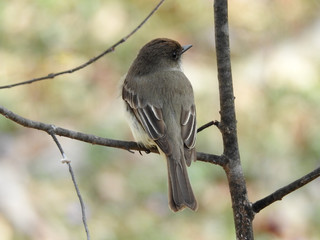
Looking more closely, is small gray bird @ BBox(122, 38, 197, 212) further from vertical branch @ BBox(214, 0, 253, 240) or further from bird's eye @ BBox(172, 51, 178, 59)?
vertical branch @ BBox(214, 0, 253, 240)

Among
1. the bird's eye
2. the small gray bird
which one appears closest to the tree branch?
the small gray bird

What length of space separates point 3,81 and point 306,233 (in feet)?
9.52

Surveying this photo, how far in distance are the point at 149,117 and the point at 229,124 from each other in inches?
39.6

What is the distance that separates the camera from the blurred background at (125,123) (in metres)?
5.34

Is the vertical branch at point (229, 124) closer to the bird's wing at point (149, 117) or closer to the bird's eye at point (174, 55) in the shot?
the bird's wing at point (149, 117)

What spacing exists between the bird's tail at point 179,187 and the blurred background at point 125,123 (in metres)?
Answer: 2.02

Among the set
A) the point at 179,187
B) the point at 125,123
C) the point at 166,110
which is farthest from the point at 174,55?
the point at 125,123

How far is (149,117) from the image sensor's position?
3422mm

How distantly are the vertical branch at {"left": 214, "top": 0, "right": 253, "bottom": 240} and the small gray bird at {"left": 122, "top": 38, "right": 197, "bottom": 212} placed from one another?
45 cm

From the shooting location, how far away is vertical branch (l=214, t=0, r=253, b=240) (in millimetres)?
2379

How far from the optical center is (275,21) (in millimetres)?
6797

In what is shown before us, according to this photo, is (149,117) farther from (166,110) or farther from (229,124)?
(229,124)

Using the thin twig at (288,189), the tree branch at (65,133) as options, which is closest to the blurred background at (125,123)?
the tree branch at (65,133)

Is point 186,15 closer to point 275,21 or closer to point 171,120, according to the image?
point 275,21
